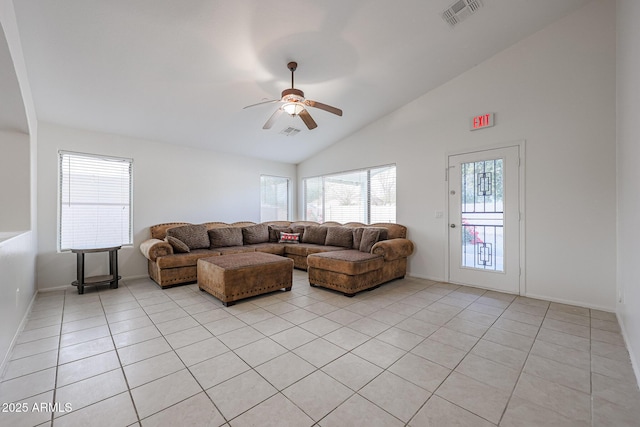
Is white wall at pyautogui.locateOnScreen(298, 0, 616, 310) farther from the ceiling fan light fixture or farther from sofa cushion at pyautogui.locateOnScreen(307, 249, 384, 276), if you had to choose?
the ceiling fan light fixture

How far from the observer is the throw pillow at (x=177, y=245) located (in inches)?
172

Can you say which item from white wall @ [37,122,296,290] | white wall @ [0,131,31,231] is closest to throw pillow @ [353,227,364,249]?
white wall @ [37,122,296,290]

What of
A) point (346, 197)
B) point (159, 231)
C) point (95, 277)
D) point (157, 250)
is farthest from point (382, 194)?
point (95, 277)

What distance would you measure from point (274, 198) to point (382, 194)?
2868 millimetres

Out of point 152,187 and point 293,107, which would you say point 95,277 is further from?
point 293,107

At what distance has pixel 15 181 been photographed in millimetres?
3191

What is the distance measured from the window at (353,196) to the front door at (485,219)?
1193mm

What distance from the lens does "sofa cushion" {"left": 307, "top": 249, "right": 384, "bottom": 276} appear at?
368 centimetres

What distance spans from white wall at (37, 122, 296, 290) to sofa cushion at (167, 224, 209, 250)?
564 mm

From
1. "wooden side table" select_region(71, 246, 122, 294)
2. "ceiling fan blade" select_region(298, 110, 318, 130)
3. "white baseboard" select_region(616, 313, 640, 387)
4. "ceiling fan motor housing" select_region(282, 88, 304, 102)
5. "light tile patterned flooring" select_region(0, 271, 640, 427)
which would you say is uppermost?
"ceiling fan motor housing" select_region(282, 88, 304, 102)

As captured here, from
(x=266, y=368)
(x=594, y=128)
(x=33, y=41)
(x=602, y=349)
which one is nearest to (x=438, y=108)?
(x=594, y=128)

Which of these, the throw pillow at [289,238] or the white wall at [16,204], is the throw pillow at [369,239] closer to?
the throw pillow at [289,238]

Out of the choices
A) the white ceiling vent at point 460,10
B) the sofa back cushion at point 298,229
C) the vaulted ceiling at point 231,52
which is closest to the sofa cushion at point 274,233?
the sofa back cushion at point 298,229

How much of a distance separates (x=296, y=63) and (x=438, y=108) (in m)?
2.47
